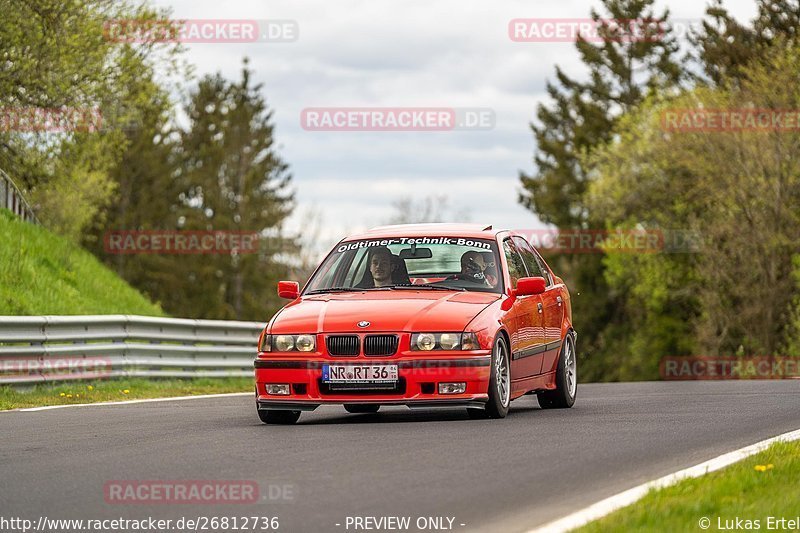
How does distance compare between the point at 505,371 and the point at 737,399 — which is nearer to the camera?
the point at 505,371

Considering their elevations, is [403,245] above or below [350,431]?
above

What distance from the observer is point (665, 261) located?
5475cm

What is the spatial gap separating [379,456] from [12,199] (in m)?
22.1

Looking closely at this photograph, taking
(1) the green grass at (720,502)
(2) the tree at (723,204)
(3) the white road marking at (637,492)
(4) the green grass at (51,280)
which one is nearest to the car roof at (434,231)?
(3) the white road marking at (637,492)

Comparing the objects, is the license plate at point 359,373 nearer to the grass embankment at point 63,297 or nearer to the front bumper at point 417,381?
the front bumper at point 417,381

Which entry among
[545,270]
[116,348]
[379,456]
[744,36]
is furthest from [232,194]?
[379,456]

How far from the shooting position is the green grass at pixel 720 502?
6410 millimetres

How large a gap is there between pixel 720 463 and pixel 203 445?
11.5 feet

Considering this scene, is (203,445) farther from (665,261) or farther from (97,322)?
(665,261)

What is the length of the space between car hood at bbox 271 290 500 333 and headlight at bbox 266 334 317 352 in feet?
0.17

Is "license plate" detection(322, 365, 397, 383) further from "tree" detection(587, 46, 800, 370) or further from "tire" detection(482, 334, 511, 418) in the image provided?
"tree" detection(587, 46, 800, 370)

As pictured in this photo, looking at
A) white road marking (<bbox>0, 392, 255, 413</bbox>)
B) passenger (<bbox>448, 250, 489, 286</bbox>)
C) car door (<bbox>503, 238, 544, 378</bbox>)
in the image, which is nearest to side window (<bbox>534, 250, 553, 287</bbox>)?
car door (<bbox>503, 238, 544, 378</bbox>)

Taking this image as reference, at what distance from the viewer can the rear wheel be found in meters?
11.2

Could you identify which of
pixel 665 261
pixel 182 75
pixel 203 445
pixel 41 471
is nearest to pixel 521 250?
pixel 203 445
